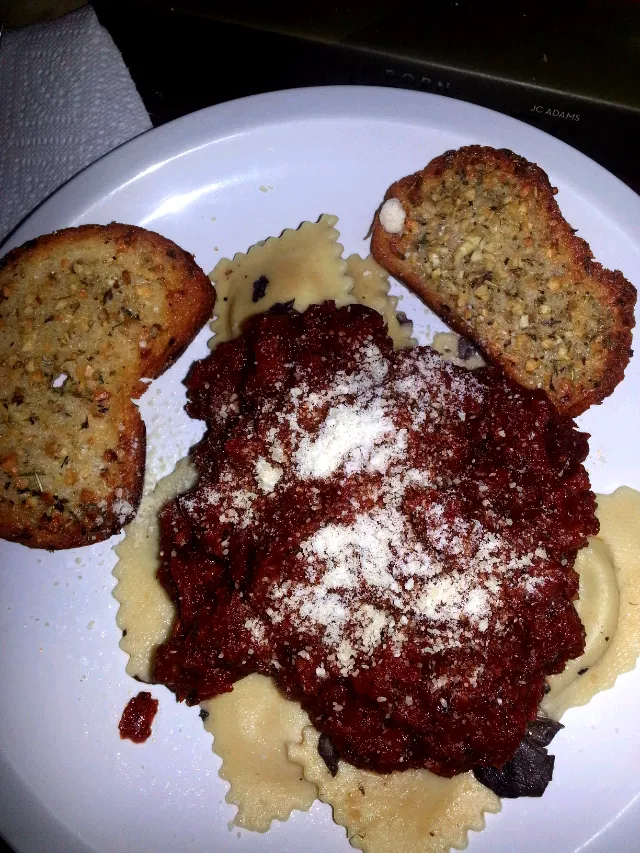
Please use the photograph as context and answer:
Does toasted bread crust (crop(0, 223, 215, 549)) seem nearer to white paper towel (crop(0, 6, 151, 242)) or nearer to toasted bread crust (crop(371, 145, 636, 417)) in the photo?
white paper towel (crop(0, 6, 151, 242))

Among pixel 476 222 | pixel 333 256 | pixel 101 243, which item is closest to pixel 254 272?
pixel 333 256

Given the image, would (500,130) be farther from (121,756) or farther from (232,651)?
(121,756)

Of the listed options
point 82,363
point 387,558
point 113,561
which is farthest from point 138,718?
point 82,363

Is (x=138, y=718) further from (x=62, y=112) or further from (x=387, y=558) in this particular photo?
(x=62, y=112)

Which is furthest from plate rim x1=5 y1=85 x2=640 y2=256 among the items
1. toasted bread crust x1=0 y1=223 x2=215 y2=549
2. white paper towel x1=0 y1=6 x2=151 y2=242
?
white paper towel x1=0 y1=6 x2=151 y2=242

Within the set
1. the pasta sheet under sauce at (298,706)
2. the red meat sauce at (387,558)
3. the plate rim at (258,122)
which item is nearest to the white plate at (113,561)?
the plate rim at (258,122)
